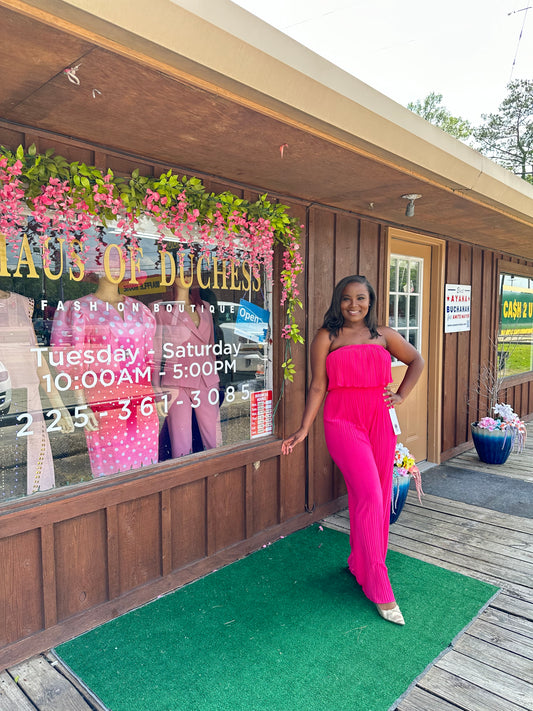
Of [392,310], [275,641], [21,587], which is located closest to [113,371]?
[21,587]

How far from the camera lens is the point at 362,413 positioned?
2344 millimetres

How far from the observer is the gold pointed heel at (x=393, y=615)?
7.09ft

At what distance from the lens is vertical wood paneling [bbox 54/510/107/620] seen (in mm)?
2053

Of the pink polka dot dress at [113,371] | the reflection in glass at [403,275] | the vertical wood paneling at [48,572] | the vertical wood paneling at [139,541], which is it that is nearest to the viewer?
the vertical wood paneling at [48,572]

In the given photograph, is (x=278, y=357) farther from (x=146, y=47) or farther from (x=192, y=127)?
(x=146, y=47)

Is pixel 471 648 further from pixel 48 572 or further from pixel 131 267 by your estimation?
pixel 131 267

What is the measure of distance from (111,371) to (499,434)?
3.61m

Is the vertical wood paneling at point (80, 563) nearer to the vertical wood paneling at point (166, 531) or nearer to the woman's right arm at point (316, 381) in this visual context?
the vertical wood paneling at point (166, 531)

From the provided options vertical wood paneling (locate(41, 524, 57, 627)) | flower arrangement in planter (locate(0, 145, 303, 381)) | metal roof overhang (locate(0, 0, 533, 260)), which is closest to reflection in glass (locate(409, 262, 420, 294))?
metal roof overhang (locate(0, 0, 533, 260))

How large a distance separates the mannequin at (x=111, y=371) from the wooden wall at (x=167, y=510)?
4.7 inches

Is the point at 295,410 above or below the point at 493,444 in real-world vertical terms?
above

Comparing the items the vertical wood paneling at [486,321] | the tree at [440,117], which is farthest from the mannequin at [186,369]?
the tree at [440,117]

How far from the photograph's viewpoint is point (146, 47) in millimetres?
1316

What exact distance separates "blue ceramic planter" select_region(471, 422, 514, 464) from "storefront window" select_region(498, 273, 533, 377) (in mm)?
1384
